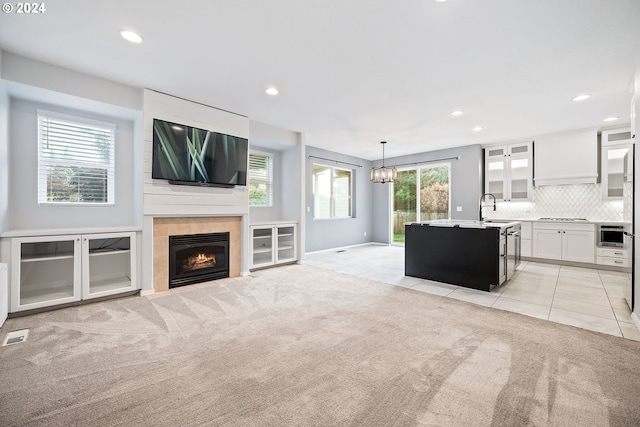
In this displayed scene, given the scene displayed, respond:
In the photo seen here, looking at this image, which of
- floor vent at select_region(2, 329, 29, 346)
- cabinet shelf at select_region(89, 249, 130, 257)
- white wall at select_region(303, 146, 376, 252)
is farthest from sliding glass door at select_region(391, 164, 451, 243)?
floor vent at select_region(2, 329, 29, 346)

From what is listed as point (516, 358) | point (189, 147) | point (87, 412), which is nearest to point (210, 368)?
point (87, 412)

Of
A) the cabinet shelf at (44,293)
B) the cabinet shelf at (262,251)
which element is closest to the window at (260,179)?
the cabinet shelf at (262,251)

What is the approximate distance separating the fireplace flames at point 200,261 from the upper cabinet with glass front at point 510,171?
6456 millimetres

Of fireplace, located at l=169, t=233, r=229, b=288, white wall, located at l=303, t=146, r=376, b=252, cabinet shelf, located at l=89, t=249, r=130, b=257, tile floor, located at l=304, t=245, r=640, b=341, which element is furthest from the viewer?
white wall, located at l=303, t=146, r=376, b=252

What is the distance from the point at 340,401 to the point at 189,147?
148 inches

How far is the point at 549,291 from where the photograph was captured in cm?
383

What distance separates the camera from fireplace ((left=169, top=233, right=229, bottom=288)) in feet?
13.2

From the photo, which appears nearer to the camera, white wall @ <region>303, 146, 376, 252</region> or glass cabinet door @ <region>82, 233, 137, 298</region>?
glass cabinet door @ <region>82, 233, 137, 298</region>

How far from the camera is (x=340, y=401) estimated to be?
161cm

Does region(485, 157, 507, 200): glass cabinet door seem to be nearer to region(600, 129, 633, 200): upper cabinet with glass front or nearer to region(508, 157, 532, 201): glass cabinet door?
region(508, 157, 532, 201): glass cabinet door

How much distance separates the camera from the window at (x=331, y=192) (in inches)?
292

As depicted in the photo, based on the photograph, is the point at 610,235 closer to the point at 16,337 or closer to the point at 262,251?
the point at 262,251

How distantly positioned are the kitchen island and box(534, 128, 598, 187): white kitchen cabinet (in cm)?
218

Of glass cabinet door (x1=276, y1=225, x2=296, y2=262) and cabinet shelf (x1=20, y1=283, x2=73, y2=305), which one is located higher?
glass cabinet door (x1=276, y1=225, x2=296, y2=262)
